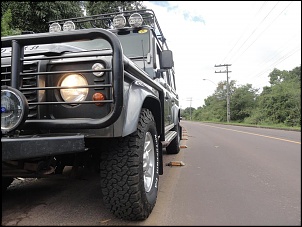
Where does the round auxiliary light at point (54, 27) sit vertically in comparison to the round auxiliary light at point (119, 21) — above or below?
below

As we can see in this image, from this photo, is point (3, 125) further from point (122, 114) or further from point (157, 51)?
point (157, 51)

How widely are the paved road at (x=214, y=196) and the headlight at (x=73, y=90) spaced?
94 cm

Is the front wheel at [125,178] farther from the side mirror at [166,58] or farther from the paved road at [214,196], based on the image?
the side mirror at [166,58]

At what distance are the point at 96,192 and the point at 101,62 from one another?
1873 mm

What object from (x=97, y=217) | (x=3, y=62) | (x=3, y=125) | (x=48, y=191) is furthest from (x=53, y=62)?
(x=48, y=191)

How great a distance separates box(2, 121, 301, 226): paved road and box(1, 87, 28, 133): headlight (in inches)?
26.3

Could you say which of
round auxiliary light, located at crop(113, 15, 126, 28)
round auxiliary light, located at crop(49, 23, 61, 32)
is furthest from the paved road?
round auxiliary light, located at crop(113, 15, 126, 28)

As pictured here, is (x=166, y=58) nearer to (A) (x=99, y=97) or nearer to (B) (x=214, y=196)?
(A) (x=99, y=97)

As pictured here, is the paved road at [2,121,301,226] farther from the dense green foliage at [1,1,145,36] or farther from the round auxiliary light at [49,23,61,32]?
the round auxiliary light at [49,23,61,32]

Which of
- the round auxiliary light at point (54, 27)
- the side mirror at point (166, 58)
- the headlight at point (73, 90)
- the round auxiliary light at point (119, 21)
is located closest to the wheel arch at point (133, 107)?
the headlight at point (73, 90)

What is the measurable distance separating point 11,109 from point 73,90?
55cm

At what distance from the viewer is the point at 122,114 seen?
225cm

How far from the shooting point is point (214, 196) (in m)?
1.99

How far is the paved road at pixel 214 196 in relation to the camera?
1.36m
